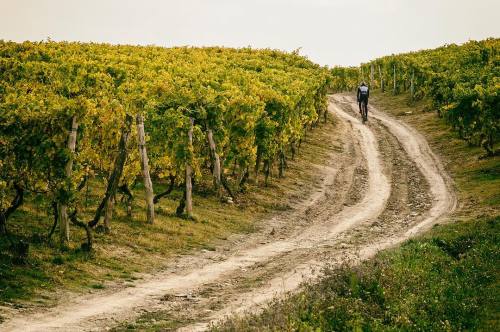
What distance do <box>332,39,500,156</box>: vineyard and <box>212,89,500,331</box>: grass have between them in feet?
46.4

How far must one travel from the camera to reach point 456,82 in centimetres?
4859

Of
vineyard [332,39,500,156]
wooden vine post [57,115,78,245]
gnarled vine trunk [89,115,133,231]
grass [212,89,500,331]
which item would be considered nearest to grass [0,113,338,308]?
wooden vine post [57,115,78,245]

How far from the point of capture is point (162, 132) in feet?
86.7

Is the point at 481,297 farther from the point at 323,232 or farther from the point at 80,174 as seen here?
the point at 80,174

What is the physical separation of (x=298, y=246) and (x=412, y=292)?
7193 millimetres

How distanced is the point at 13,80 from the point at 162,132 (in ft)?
42.7

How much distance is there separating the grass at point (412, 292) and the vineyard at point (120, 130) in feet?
28.7

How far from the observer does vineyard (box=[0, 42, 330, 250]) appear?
19.1 meters

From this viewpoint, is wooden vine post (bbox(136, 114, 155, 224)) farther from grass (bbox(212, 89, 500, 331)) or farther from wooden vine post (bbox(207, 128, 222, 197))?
grass (bbox(212, 89, 500, 331))

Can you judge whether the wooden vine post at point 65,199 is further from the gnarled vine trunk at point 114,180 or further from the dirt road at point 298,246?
the dirt road at point 298,246

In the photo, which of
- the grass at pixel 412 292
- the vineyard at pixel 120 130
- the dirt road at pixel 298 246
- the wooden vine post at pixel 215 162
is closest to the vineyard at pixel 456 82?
the dirt road at pixel 298 246

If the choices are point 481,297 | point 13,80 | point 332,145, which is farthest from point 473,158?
point 13,80

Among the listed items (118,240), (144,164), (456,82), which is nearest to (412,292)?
(118,240)

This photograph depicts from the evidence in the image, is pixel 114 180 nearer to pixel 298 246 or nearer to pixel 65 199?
pixel 65 199
